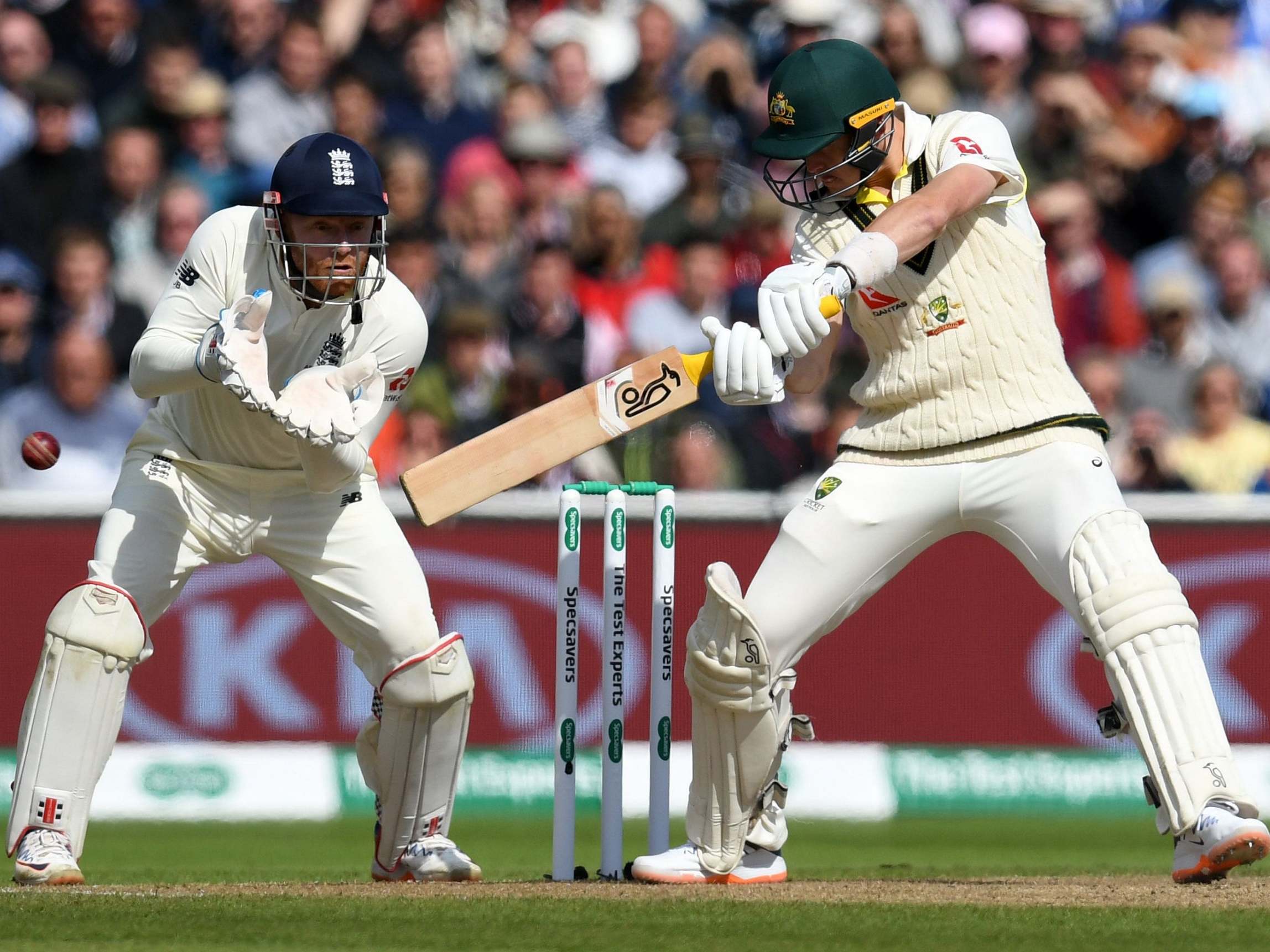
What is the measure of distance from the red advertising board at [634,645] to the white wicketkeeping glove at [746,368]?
2.72m

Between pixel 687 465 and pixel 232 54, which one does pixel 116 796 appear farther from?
pixel 232 54

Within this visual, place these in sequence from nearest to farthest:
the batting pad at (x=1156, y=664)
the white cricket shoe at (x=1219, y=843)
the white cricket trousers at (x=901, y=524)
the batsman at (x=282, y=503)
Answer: the white cricket shoe at (x=1219, y=843) → the batting pad at (x=1156, y=664) → the white cricket trousers at (x=901, y=524) → the batsman at (x=282, y=503)

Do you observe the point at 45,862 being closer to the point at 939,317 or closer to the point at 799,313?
the point at 799,313

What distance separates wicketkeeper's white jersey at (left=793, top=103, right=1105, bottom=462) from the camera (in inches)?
185

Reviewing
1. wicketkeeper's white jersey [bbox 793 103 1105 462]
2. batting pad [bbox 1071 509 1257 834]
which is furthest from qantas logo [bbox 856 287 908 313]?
batting pad [bbox 1071 509 1257 834]

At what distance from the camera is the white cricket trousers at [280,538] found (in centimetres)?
509

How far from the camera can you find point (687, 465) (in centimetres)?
802

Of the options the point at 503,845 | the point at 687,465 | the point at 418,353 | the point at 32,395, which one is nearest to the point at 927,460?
the point at 418,353

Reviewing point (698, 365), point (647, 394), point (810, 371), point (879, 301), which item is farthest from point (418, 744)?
point (879, 301)

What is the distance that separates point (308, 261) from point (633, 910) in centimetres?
185

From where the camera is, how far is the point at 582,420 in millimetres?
4801

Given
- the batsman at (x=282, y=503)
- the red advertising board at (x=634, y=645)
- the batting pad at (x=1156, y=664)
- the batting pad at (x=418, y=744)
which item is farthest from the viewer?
→ the red advertising board at (x=634, y=645)

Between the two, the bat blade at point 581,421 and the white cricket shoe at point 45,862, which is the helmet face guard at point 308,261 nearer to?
the bat blade at point 581,421

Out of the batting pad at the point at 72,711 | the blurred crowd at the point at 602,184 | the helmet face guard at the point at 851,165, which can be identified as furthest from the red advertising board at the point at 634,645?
the helmet face guard at the point at 851,165
